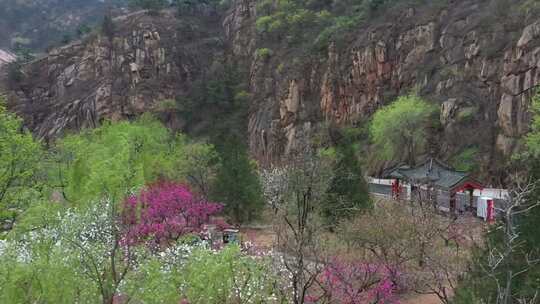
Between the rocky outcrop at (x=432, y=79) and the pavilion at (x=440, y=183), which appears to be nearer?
the pavilion at (x=440, y=183)

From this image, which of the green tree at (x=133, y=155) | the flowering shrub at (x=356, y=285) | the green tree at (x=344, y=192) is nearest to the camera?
the flowering shrub at (x=356, y=285)

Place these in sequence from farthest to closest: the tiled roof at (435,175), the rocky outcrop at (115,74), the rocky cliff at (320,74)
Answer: the rocky outcrop at (115,74)
the rocky cliff at (320,74)
the tiled roof at (435,175)

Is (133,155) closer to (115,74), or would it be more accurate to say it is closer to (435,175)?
(435,175)

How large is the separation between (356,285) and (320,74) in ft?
129

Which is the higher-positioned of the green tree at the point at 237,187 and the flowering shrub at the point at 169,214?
the flowering shrub at the point at 169,214

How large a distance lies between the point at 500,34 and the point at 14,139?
33.2 metres

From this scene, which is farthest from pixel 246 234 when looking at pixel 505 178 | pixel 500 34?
pixel 500 34

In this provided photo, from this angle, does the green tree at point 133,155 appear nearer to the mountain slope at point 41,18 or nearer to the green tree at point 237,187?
the green tree at point 237,187

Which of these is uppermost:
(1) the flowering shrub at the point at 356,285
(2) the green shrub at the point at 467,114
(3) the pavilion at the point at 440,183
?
(1) the flowering shrub at the point at 356,285

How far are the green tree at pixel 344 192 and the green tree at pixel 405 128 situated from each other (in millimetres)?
14339

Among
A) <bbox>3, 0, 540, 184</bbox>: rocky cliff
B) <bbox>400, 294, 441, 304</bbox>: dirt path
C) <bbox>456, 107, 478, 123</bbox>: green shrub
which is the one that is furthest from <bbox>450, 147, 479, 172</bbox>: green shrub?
<bbox>400, 294, 441, 304</bbox>: dirt path

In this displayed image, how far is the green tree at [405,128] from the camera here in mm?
37219

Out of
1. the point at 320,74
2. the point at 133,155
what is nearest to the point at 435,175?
the point at 133,155

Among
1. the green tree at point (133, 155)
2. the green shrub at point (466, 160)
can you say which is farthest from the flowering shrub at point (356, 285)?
the green shrub at point (466, 160)
